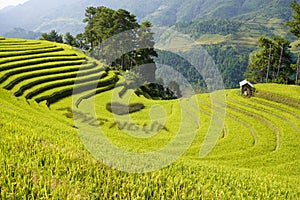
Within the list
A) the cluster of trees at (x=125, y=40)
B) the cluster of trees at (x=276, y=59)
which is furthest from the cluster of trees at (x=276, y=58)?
the cluster of trees at (x=125, y=40)

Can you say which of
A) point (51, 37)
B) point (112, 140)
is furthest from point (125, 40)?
point (51, 37)

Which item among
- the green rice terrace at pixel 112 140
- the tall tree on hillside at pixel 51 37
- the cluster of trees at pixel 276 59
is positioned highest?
the tall tree on hillside at pixel 51 37

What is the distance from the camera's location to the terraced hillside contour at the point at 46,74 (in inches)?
960

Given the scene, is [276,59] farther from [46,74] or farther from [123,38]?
[46,74]

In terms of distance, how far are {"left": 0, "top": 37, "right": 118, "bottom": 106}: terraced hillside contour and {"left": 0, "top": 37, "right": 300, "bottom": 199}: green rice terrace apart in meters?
0.11

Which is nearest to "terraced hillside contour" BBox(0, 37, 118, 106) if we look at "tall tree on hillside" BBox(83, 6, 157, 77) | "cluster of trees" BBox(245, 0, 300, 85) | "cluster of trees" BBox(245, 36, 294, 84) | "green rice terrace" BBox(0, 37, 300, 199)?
"green rice terrace" BBox(0, 37, 300, 199)

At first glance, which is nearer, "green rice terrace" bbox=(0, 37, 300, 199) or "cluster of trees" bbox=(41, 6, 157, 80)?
"green rice terrace" bbox=(0, 37, 300, 199)

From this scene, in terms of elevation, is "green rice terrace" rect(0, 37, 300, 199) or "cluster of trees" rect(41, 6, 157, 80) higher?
"cluster of trees" rect(41, 6, 157, 80)

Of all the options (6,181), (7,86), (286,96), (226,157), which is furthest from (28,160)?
(286,96)

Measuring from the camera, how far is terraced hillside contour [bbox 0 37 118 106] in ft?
80.0

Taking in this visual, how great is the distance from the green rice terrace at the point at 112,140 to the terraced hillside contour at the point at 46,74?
4.2 inches

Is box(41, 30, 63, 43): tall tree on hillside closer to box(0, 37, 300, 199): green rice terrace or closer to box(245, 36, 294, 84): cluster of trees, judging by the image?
box(0, 37, 300, 199): green rice terrace

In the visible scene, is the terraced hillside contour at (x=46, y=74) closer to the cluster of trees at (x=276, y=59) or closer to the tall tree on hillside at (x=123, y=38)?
the tall tree on hillside at (x=123, y=38)

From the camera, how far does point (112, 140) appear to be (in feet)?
31.7
